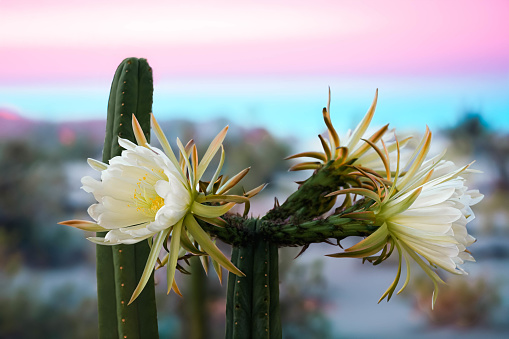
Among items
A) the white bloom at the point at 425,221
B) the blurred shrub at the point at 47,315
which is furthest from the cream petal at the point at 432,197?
the blurred shrub at the point at 47,315

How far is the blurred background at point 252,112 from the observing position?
192 centimetres

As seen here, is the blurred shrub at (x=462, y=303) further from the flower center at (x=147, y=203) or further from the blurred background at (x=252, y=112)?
the flower center at (x=147, y=203)

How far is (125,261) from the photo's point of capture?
0.85 metres

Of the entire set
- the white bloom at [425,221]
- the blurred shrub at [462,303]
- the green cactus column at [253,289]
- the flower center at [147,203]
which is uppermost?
the flower center at [147,203]

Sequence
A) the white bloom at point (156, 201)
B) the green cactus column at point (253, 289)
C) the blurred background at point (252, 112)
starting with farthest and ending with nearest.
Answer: the blurred background at point (252, 112)
the green cactus column at point (253, 289)
the white bloom at point (156, 201)

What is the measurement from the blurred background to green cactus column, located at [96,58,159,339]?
100 cm

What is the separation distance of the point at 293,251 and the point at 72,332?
0.82 m

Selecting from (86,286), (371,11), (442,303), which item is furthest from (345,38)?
(86,286)

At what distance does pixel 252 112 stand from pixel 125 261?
45.5 inches

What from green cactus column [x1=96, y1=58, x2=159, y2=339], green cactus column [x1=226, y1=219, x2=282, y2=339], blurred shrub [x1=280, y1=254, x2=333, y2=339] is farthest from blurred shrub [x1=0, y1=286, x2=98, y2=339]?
green cactus column [x1=226, y1=219, x2=282, y2=339]

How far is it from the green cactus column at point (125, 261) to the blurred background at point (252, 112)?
997 mm

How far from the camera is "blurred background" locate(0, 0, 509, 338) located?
1.92 meters

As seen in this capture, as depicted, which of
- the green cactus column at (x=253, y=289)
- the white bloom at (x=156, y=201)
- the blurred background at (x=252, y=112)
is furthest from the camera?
the blurred background at (x=252, y=112)

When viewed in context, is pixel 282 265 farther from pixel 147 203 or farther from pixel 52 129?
pixel 147 203
